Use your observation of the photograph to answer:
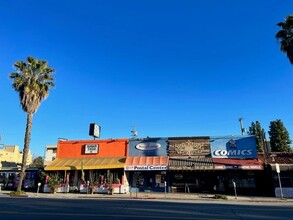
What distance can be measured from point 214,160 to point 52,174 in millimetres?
17562

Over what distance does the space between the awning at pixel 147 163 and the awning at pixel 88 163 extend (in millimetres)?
839

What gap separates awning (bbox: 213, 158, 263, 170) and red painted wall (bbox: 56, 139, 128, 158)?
1030 cm

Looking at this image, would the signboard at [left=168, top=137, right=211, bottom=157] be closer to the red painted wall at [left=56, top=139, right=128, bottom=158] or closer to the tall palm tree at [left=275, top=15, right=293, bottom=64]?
the red painted wall at [left=56, top=139, right=128, bottom=158]

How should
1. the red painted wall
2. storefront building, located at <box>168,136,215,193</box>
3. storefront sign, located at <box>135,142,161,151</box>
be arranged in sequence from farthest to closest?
the red painted wall < storefront sign, located at <box>135,142,161,151</box> < storefront building, located at <box>168,136,215,193</box>

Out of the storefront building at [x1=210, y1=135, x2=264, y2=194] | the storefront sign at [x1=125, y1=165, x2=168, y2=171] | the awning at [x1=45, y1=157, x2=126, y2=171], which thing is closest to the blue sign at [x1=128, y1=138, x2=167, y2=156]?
the awning at [x1=45, y1=157, x2=126, y2=171]

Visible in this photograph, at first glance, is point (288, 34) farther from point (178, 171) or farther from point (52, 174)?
point (52, 174)

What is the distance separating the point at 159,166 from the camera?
29.9 meters

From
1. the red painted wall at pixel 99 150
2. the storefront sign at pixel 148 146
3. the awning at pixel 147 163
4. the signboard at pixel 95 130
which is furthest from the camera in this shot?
the signboard at pixel 95 130

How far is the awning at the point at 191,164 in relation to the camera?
28906 mm

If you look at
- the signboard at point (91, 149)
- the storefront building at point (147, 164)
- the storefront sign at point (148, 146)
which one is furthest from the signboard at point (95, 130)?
the storefront sign at point (148, 146)

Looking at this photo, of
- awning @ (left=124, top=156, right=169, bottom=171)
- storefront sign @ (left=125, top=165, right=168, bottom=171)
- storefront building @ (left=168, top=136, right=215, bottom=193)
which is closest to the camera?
storefront building @ (left=168, top=136, right=215, bottom=193)

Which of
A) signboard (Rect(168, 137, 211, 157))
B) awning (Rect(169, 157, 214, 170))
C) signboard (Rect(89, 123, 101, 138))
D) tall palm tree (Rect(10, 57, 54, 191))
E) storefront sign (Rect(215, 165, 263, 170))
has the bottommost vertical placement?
storefront sign (Rect(215, 165, 263, 170))

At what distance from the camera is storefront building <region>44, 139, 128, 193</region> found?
3072cm

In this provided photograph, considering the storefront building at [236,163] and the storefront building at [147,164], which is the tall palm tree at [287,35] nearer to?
the storefront building at [236,163]
